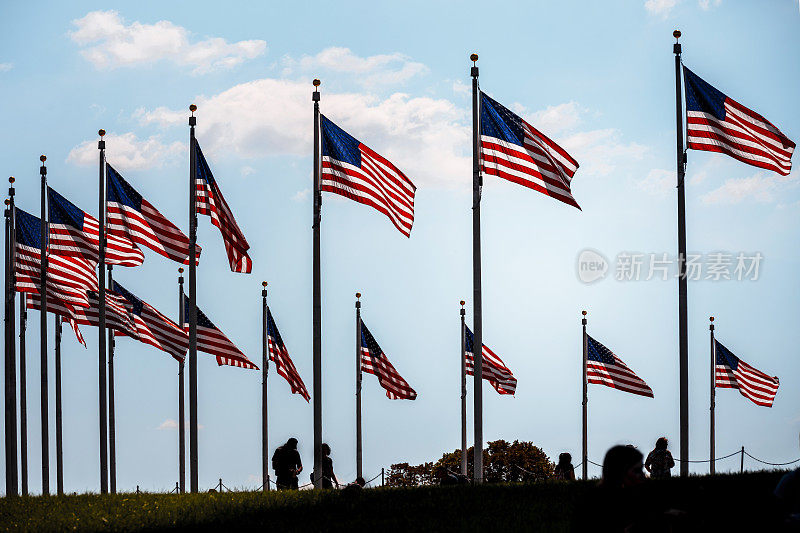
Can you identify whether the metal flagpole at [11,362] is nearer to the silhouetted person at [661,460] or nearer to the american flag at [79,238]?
the american flag at [79,238]

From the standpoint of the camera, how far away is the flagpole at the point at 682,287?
27.7 meters

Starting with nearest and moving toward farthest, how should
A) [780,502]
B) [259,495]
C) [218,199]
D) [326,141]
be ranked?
[780,502] → [259,495] → [326,141] → [218,199]

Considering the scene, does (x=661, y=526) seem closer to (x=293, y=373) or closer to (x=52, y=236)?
(x=52, y=236)

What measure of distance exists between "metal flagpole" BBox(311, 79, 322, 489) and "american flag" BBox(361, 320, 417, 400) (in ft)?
34.5

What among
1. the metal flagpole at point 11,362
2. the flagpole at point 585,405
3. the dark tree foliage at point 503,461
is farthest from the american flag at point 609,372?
the dark tree foliage at point 503,461

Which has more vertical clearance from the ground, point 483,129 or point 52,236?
point 483,129

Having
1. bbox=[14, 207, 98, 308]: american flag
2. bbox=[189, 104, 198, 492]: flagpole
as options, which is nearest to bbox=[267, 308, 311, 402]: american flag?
bbox=[189, 104, 198, 492]: flagpole

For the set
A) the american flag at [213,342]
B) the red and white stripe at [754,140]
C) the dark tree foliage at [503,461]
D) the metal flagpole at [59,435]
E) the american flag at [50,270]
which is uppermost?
the red and white stripe at [754,140]

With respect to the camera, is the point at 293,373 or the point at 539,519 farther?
the point at 293,373

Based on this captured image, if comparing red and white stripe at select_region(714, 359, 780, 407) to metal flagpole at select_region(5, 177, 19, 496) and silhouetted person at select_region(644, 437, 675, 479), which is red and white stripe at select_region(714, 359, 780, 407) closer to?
silhouetted person at select_region(644, 437, 675, 479)

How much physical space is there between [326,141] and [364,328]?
13031 mm

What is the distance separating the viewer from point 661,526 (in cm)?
1132

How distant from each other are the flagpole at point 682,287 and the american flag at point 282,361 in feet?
43.1

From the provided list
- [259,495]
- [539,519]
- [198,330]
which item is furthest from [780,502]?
[198,330]
